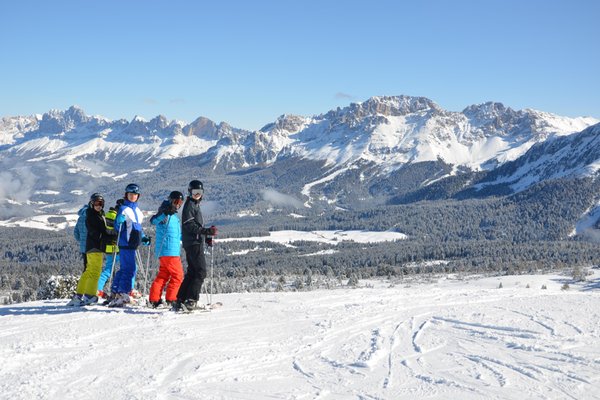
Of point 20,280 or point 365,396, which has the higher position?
point 365,396

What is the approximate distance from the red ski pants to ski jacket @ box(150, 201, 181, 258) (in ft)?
A: 0.48

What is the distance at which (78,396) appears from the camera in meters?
6.61

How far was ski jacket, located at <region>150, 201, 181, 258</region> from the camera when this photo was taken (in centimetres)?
1245

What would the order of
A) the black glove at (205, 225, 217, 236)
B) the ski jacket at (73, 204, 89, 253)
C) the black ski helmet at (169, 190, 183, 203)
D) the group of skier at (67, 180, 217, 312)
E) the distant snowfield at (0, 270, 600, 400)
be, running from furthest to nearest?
the ski jacket at (73, 204, 89, 253) → the group of skier at (67, 180, 217, 312) → the black ski helmet at (169, 190, 183, 203) → the black glove at (205, 225, 217, 236) → the distant snowfield at (0, 270, 600, 400)

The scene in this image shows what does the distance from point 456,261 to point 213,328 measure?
133 m

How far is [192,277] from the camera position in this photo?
1242 centimetres

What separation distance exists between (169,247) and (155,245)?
0.41 meters

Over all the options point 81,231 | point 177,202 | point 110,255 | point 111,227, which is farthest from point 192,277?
point 81,231

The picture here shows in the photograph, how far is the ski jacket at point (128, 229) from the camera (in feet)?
43.5

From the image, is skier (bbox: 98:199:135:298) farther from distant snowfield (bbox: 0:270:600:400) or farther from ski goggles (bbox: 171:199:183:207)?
ski goggles (bbox: 171:199:183:207)

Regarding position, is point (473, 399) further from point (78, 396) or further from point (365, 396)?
point (78, 396)

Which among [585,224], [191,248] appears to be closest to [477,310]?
[191,248]

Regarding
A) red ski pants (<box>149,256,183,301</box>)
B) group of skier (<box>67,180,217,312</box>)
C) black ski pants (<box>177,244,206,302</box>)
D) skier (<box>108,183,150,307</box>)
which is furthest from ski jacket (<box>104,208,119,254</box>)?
black ski pants (<box>177,244,206,302</box>)

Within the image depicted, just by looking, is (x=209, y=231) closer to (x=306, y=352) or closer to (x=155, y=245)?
(x=155, y=245)
